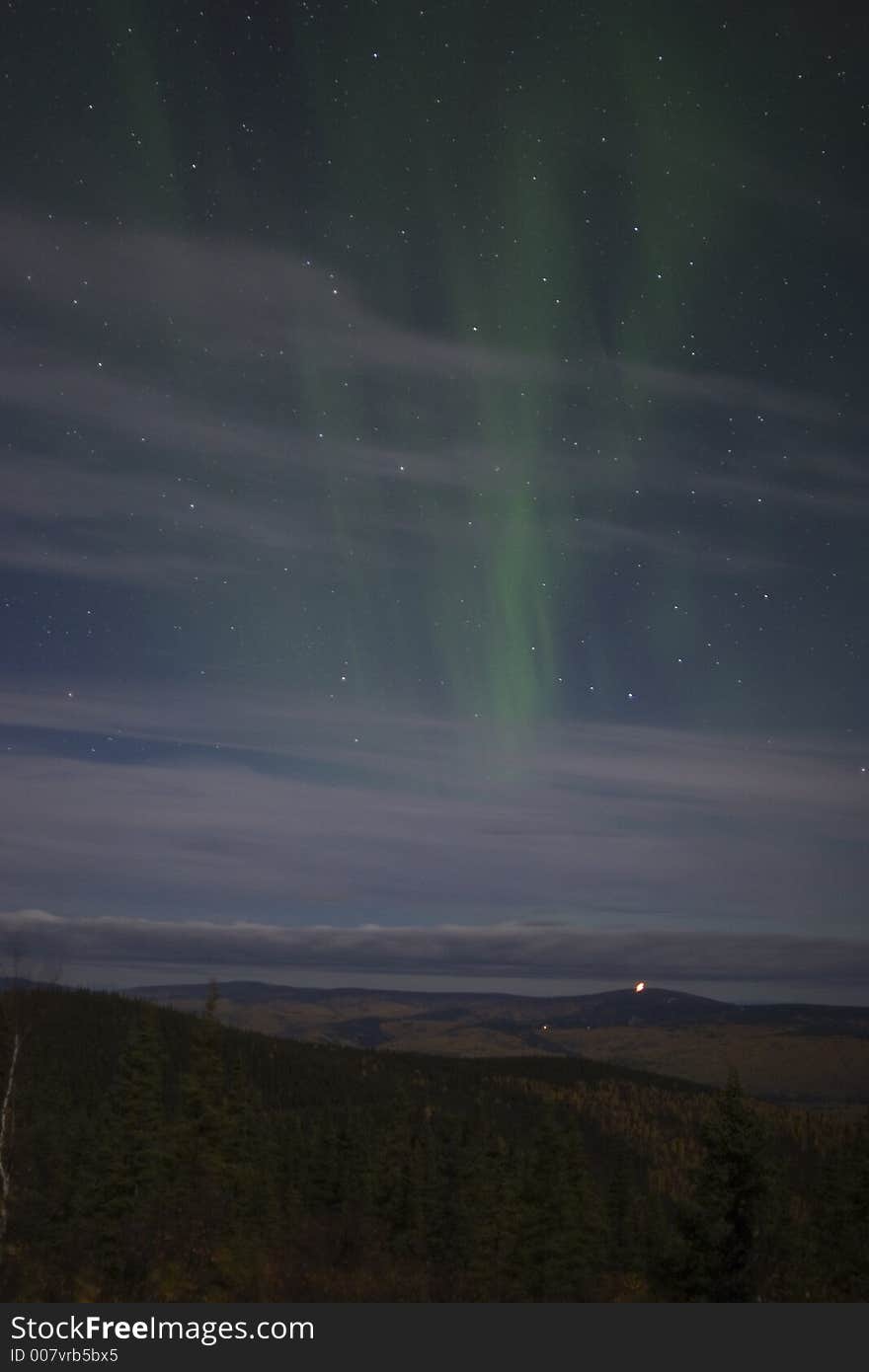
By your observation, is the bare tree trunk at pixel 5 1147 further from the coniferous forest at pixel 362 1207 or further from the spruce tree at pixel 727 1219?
the spruce tree at pixel 727 1219

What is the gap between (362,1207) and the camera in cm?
7462

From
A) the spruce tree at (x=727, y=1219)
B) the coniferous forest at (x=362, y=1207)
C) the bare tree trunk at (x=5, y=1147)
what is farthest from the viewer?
the coniferous forest at (x=362, y=1207)

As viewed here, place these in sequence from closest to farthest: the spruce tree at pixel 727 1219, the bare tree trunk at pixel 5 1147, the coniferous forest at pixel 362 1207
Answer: the bare tree trunk at pixel 5 1147 → the spruce tree at pixel 727 1219 → the coniferous forest at pixel 362 1207

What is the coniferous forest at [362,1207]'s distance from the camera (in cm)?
3616

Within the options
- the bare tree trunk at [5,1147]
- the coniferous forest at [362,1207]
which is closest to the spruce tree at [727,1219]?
the coniferous forest at [362,1207]

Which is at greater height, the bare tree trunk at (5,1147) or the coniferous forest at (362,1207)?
the bare tree trunk at (5,1147)

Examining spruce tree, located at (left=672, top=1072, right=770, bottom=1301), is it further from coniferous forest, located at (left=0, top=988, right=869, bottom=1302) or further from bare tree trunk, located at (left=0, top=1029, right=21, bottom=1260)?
bare tree trunk, located at (left=0, top=1029, right=21, bottom=1260)

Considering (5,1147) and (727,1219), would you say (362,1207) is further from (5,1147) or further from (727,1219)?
(5,1147)

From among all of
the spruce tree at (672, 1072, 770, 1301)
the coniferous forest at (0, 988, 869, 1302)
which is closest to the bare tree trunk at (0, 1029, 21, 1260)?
the coniferous forest at (0, 988, 869, 1302)

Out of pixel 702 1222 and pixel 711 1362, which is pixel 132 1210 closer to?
pixel 702 1222

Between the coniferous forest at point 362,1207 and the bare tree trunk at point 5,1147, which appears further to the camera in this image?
the coniferous forest at point 362,1207

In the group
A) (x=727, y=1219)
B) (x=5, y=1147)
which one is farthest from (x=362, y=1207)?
(x=5, y=1147)

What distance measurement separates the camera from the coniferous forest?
36.2m

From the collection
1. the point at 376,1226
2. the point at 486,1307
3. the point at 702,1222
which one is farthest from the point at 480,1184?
the point at 486,1307
